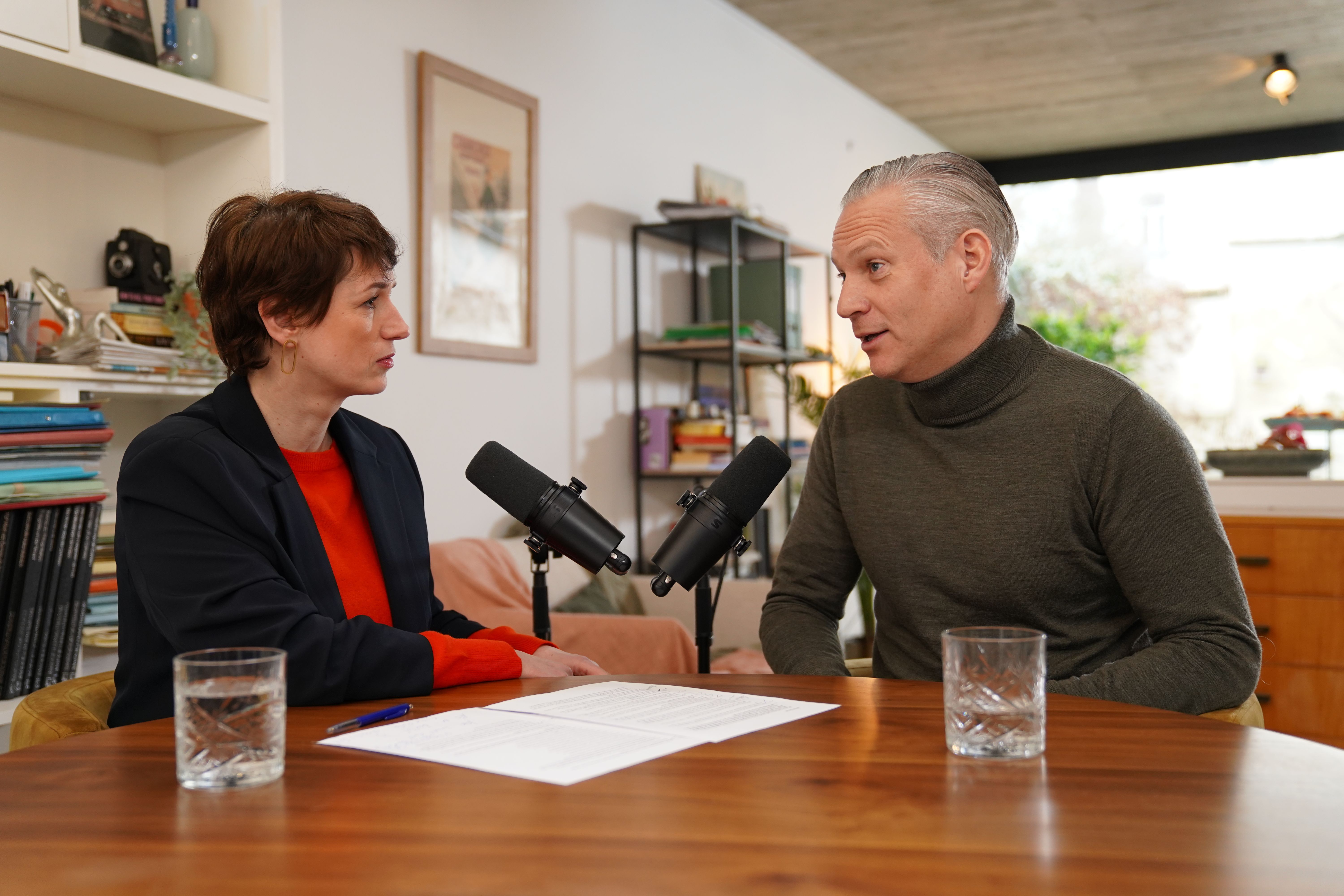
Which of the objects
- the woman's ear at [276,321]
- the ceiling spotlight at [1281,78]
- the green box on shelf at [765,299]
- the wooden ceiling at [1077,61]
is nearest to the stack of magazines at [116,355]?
the woman's ear at [276,321]

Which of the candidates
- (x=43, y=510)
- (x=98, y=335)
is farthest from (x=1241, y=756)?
(x=98, y=335)

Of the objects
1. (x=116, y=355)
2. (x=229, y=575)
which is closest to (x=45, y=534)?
(x=116, y=355)

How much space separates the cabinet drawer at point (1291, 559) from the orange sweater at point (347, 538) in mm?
2785

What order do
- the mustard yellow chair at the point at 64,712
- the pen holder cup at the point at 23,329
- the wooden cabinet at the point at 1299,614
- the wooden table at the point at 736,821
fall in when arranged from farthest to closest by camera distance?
the wooden cabinet at the point at 1299,614, the pen holder cup at the point at 23,329, the mustard yellow chair at the point at 64,712, the wooden table at the point at 736,821

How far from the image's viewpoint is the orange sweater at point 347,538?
1.50 metres

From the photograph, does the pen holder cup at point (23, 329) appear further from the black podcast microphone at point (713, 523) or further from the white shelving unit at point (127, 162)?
the black podcast microphone at point (713, 523)

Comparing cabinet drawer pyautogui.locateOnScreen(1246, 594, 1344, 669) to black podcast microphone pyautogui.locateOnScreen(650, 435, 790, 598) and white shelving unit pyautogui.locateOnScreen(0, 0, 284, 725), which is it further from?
white shelving unit pyautogui.locateOnScreen(0, 0, 284, 725)

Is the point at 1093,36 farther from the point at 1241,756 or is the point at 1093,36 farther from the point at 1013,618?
the point at 1241,756

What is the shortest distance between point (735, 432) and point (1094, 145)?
471 cm

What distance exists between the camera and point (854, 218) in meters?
1.55

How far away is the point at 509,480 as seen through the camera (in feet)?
4.46

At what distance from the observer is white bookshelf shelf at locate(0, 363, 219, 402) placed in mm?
1898

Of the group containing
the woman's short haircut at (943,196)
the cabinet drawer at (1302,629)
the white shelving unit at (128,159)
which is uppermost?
the white shelving unit at (128,159)

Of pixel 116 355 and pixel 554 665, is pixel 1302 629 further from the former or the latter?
pixel 116 355
